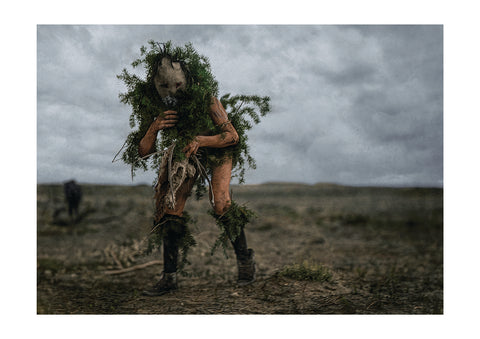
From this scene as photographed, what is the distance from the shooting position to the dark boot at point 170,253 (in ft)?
13.4

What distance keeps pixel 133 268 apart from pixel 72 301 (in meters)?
1.76

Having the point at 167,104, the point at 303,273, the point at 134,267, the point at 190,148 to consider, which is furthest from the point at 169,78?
the point at 134,267

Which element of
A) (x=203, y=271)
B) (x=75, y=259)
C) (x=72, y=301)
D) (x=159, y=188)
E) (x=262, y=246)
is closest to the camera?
(x=159, y=188)

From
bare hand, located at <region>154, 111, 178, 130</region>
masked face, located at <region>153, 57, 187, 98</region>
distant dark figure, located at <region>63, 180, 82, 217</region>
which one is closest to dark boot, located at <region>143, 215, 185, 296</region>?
bare hand, located at <region>154, 111, 178, 130</region>

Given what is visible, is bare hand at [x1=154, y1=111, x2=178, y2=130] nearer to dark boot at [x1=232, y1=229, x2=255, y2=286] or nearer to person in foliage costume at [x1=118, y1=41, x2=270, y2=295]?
person in foliage costume at [x1=118, y1=41, x2=270, y2=295]

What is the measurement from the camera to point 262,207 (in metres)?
14.9

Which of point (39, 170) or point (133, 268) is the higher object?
point (39, 170)

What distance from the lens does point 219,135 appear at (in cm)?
390

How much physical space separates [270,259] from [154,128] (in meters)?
4.66

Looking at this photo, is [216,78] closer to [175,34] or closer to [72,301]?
[175,34]

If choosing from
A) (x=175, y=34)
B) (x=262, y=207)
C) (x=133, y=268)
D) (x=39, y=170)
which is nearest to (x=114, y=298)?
(x=133, y=268)

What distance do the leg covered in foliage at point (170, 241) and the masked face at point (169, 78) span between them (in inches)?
59.3

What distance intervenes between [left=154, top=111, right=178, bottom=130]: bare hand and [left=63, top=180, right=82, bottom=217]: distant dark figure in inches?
318

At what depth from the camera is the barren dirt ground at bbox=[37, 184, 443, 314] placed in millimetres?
4352
